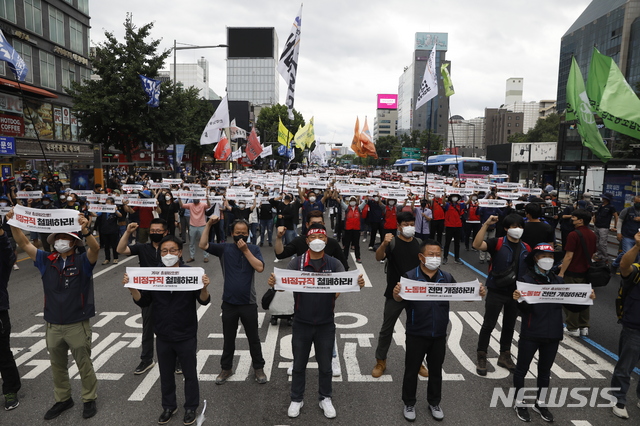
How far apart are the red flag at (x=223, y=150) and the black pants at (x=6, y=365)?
1966 centimetres

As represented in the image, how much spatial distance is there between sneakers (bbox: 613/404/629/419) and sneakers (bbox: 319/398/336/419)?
300cm

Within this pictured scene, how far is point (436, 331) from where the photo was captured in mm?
4266

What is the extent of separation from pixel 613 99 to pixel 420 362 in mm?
7767

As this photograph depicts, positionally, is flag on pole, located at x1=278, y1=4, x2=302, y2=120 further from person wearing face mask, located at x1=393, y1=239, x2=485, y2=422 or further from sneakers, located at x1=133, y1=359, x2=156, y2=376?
person wearing face mask, located at x1=393, y1=239, x2=485, y2=422

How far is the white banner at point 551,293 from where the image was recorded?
4.36 metres

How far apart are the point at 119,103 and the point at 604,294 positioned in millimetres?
21531

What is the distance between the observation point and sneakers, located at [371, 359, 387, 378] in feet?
17.3

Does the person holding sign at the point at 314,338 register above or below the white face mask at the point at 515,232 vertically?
below

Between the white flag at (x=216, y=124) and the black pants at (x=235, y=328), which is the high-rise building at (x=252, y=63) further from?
the black pants at (x=235, y=328)

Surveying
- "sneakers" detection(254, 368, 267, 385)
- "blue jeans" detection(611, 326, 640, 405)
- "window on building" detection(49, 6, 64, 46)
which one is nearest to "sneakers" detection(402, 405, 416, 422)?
"sneakers" detection(254, 368, 267, 385)

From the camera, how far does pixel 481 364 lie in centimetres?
543

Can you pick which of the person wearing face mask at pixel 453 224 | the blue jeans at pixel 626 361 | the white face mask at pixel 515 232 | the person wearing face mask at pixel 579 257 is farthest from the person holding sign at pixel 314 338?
the person wearing face mask at pixel 453 224

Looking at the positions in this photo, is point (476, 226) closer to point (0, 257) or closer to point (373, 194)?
point (373, 194)

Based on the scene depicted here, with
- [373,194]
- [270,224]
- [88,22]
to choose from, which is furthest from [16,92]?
[373,194]
